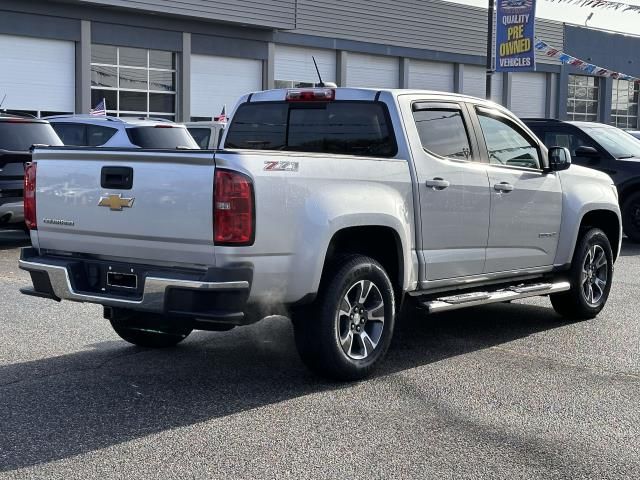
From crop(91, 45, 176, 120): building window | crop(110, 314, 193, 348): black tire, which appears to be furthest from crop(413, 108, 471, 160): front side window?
crop(91, 45, 176, 120): building window

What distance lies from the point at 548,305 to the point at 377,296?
3.71m

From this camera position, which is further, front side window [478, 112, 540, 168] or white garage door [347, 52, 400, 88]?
white garage door [347, 52, 400, 88]

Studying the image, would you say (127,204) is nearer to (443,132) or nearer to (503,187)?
(443,132)

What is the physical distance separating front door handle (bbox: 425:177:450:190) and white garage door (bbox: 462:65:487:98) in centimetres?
3393

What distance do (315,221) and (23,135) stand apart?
28.3 feet

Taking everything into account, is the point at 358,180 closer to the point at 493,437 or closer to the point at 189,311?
the point at 189,311

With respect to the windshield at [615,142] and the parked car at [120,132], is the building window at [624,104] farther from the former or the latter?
the parked car at [120,132]

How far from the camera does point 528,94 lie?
43625 millimetres

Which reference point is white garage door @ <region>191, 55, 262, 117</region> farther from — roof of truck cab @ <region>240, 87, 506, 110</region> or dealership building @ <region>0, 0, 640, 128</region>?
roof of truck cab @ <region>240, 87, 506, 110</region>

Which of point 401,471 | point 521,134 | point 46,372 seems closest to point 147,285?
point 46,372

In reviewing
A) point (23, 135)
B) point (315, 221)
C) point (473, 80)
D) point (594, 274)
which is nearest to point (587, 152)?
point (594, 274)

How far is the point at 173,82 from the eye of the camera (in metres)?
30.5

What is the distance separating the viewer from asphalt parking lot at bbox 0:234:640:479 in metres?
4.89

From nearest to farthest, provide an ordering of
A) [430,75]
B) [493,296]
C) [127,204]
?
[127,204]
[493,296]
[430,75]
